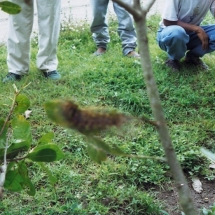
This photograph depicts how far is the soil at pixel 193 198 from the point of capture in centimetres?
235

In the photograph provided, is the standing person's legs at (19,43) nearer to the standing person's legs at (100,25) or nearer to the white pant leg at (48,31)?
the white pant leg at (48,31)

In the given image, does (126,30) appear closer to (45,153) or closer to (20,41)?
(20,41)

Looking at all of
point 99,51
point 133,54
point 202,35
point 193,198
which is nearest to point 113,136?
point 193,198

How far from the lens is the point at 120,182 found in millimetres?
2508

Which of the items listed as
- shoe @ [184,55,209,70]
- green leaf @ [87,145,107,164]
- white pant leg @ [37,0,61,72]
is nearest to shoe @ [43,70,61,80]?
white pant leg @ [37,0,61,72]

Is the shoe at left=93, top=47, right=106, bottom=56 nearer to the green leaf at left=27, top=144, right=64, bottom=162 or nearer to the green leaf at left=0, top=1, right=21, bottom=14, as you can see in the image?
the green leaf at left=27, top=144, right=64, bottom=162

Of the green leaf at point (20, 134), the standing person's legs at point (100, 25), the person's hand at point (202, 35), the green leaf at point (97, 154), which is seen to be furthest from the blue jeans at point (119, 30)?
the green leaf at point (97, 154)

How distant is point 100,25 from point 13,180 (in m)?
3.26

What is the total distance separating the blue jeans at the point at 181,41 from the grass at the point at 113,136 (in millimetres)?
182

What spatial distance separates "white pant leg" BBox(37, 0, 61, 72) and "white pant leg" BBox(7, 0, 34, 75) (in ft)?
0.32

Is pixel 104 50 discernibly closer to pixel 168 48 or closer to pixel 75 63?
pixel 75 63

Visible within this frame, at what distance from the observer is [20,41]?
12.1 ft

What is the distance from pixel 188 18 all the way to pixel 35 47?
1.67 metres

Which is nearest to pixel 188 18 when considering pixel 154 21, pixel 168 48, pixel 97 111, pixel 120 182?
pixel 168 48
